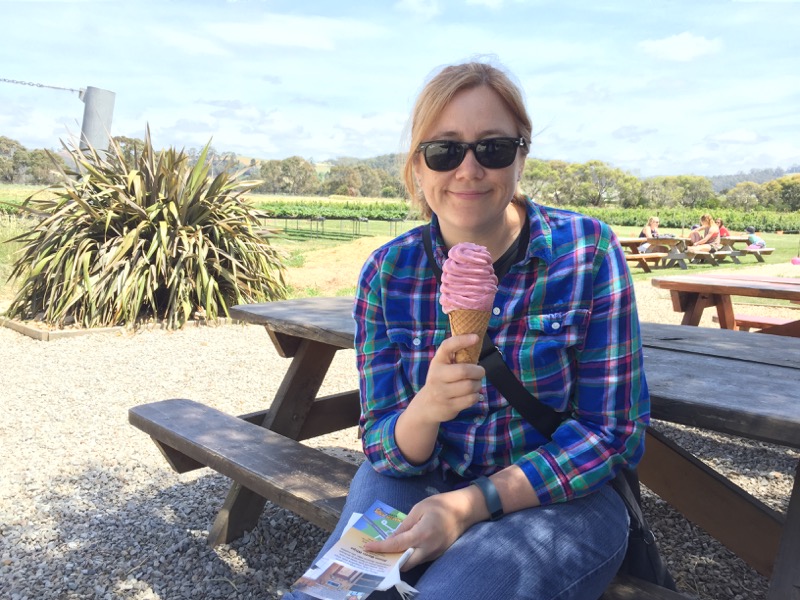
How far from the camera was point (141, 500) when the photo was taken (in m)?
3.65

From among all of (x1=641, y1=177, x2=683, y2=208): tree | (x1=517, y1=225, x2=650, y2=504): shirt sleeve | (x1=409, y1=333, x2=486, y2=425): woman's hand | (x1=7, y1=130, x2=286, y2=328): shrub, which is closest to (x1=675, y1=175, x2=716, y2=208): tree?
(x1=641, y1=177, x2=683, y2=208): tree

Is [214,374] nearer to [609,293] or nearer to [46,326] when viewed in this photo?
[46,326]

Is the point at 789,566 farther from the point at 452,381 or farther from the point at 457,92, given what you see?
the point at 457,92

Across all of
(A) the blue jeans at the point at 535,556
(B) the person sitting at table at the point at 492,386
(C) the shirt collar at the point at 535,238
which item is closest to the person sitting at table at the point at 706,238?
(C) the shirt collar at the point at 535,238

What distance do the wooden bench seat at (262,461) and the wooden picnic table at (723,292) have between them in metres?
3.68

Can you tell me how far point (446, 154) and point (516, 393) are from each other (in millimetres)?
620

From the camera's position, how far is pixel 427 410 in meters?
1.63

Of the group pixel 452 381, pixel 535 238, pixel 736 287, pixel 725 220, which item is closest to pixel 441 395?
pixel 452 381

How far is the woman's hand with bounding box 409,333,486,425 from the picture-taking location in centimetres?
151

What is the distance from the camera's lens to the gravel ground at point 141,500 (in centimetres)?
289

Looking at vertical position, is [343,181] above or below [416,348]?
above

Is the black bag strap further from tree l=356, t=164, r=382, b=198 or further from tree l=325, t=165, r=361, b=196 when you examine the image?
tree l=325, t=165, r=361, b=196

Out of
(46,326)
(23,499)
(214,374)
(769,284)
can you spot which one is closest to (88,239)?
(46,326)

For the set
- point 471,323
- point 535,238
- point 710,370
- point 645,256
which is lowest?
point 710,370
